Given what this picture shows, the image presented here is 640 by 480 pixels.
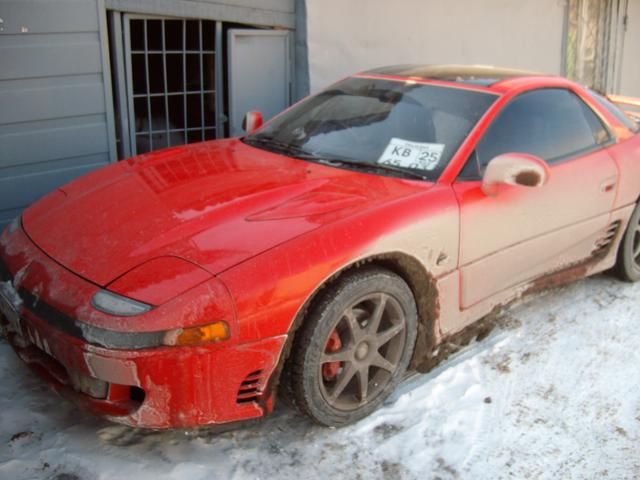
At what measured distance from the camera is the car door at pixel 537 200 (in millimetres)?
3727

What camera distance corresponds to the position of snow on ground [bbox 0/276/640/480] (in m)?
3.08

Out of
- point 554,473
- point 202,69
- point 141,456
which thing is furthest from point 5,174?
point 554,473

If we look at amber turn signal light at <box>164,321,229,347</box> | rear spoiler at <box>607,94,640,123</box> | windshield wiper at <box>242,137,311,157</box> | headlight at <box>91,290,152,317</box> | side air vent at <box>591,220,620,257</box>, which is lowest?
side air vent at <box>591,220,620,257</box>

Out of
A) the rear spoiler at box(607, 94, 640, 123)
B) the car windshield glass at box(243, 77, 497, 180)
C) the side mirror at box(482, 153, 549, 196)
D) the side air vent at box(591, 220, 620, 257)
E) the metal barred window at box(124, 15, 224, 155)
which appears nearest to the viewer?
the side mirror at box(482, 153, 549, 196)

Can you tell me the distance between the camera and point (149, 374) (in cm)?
277

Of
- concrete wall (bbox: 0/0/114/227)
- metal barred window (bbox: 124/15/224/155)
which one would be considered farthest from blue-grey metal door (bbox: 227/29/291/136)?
concrete wall (bbox: 0/0/114/227)

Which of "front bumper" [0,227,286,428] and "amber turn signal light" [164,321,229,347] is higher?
"amber turn signal light" [164,321,229,347]

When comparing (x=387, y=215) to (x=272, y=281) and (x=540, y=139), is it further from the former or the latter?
(x=540, y=139)

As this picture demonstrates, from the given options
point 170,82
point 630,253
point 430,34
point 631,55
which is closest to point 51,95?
point 170,82

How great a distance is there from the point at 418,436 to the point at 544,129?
6.32 feet

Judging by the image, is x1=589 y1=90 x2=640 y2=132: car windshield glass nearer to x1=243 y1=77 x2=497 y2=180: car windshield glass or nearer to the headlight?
x1=243 y1=77 x2=497 y2=180: car windshield glass

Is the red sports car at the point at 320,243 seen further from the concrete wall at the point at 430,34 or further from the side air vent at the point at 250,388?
the concrete wall at the point at 430,34

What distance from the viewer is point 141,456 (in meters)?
3.10

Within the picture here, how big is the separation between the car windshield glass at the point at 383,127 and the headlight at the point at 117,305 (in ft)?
4.84
